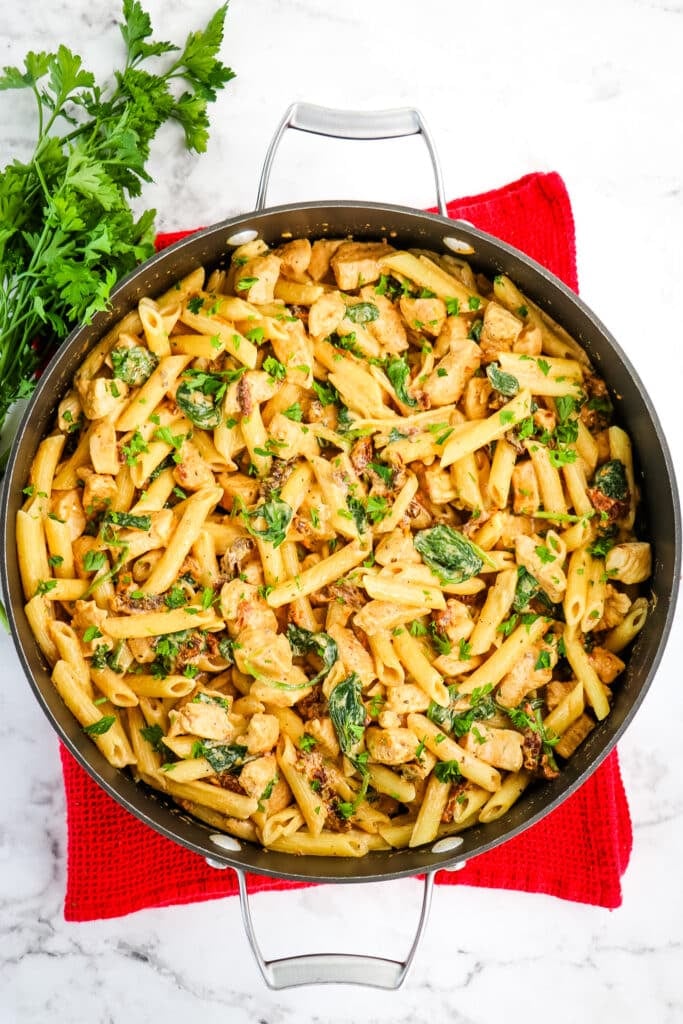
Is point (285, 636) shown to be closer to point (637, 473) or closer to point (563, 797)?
point (563, 797)

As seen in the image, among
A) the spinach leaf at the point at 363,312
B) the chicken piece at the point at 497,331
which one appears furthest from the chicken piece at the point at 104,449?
the chicken piece at the point at 497,331

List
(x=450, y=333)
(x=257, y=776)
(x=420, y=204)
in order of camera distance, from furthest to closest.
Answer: (x=420, y=204), (x=450, y=333), (x=257, y=776)

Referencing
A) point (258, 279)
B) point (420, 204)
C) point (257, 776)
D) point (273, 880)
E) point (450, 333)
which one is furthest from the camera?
point (420, 204)

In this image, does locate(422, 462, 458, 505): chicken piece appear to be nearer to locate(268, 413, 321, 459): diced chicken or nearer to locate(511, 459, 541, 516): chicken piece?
locate(511, 459, 541, 516): chicken piece

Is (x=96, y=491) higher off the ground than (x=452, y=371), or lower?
lower

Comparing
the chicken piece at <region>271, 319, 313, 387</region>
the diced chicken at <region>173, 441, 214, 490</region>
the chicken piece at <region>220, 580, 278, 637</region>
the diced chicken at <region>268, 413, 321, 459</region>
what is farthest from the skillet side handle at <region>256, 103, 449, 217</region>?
the chicken piece at <region>220, 580, 278, 637</region>

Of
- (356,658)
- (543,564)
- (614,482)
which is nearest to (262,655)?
(356,658)

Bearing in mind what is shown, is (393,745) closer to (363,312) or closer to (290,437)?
(290,437)
